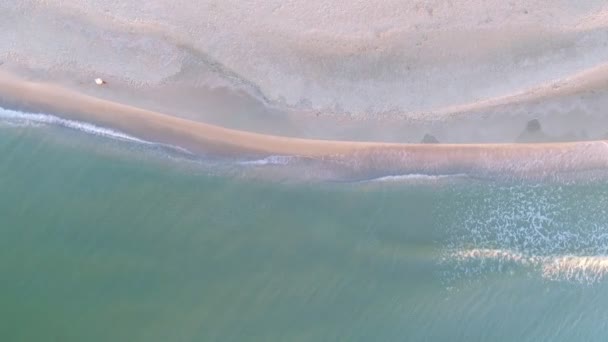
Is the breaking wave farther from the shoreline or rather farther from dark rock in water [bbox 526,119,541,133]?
dark rock in water [bbox 526,119,541,133]

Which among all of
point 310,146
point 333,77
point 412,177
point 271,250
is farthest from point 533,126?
point 271,250

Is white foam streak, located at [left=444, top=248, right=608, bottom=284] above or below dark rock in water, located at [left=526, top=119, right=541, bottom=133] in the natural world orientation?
below

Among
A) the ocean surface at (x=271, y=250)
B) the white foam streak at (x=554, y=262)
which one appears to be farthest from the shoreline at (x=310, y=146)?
the white foam streak at (x=554, y=262)

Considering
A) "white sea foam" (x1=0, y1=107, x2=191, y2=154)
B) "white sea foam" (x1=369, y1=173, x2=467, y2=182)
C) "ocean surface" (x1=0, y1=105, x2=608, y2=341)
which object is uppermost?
"white sea foam" (x1=0, y1=107, x2=191, y2=154)

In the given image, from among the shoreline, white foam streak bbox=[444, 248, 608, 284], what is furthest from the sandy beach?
white foam streak bbox=[444, 248, 608, 284]

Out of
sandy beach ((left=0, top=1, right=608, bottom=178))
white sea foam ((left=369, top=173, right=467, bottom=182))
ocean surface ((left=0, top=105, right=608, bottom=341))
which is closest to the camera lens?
ocean surface ((left=0, top=105, right=608, bottom=341))

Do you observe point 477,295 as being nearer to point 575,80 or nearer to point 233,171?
point 575,80
